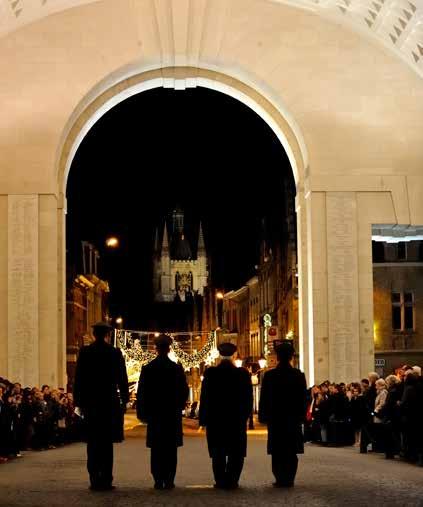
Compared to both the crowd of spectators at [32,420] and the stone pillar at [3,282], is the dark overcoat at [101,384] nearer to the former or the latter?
the crowd of spectators at [32,420]

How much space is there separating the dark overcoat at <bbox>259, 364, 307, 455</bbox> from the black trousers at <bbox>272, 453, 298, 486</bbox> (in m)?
0.25

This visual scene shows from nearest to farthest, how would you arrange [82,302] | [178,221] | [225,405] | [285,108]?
[225,405], [285,108], [82,302], [178,221]

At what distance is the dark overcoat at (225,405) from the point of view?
12.4m

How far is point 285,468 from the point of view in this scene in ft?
40.0

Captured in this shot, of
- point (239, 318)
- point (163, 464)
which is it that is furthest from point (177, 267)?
point (163, 464)

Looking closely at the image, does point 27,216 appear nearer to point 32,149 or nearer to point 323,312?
point 32,149

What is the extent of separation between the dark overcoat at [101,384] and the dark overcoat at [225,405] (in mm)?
980

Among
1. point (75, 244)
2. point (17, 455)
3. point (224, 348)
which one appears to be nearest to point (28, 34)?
point (17, 455)

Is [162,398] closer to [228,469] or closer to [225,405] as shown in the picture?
[225,405]

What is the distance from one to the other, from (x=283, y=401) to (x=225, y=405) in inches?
25.6

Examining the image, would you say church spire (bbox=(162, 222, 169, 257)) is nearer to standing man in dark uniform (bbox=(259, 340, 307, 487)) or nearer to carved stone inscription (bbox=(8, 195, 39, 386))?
carved stone inscription (bbox=(8, 195, 39, 386))

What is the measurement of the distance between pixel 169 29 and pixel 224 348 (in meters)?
17.2

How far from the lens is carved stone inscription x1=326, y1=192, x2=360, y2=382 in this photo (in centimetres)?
2783

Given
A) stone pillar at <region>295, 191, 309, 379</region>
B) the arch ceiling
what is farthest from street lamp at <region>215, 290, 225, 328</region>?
the arch ceiling
